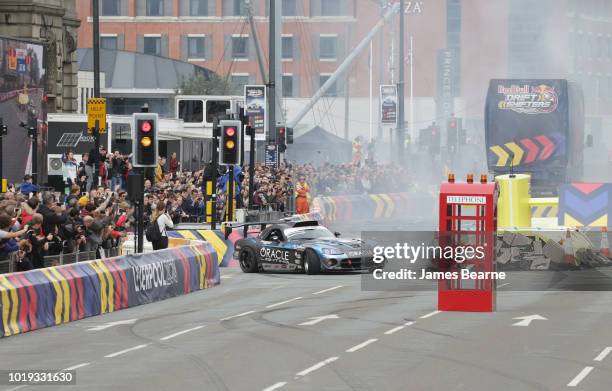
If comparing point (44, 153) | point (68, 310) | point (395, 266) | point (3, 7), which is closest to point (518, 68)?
point (3, 7)

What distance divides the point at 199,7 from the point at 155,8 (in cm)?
374

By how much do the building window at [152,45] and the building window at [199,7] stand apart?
142 inches

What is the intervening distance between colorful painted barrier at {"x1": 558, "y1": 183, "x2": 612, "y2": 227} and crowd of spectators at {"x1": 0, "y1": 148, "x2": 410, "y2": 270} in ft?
28.7

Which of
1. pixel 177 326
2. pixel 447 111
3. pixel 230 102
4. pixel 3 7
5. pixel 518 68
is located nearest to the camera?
pixel 177 326

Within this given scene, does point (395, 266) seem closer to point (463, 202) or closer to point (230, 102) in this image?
point (463, 202)

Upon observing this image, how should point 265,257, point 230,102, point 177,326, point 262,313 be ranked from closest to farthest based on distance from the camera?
point 177,326 < point 262,313 < point 265,257 < point 230,102

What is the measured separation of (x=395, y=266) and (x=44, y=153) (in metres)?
15.6

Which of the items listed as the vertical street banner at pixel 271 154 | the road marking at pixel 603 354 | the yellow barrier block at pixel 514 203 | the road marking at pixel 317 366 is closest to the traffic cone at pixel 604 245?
the yellow barrier block at pixel 514 203

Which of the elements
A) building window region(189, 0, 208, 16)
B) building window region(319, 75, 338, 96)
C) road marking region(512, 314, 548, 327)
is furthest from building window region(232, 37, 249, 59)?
road marking region(512, 314, 548, 327)

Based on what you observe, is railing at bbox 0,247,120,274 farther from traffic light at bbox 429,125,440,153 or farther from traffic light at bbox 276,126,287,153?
traffic light at bbox 429,125,440,153

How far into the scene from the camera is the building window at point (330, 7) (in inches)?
4648

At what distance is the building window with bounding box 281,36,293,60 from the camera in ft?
388

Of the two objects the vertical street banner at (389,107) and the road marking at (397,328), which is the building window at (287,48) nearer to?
the vertical street banner at (389,107)

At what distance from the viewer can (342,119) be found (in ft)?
382
